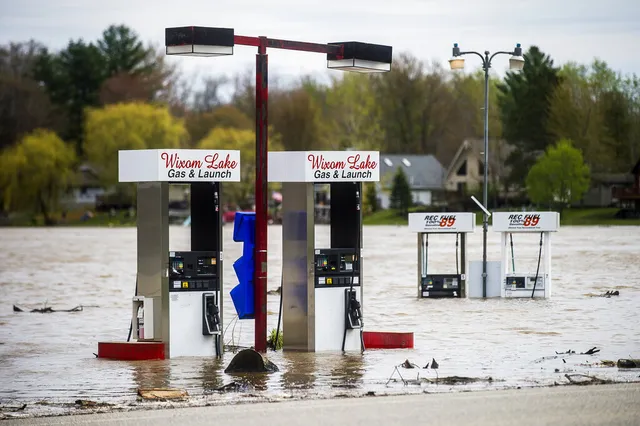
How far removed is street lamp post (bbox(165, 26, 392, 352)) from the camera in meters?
17.6

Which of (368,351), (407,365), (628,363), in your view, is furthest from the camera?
(368,351)

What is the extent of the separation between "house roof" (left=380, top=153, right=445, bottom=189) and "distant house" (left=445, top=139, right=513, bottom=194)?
4.40 ft

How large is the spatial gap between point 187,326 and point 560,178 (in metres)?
83.4

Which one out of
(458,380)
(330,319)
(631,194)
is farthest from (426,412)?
(631,194)

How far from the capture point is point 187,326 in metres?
19.2

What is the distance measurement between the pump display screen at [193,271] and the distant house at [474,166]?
93.8 meters

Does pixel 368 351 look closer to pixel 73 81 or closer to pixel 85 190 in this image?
pixel 73 81

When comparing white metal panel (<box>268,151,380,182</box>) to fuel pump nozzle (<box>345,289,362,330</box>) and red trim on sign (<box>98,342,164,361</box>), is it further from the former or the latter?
red trim on sign (<box>98,342,164,361</box>)

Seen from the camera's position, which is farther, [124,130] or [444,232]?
[124,130]

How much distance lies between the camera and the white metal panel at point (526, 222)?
31156mm

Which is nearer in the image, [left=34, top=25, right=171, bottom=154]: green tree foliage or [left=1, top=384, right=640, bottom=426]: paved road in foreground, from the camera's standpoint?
[left=1, top=384, right=640, bottom=426]: paved road in foreground

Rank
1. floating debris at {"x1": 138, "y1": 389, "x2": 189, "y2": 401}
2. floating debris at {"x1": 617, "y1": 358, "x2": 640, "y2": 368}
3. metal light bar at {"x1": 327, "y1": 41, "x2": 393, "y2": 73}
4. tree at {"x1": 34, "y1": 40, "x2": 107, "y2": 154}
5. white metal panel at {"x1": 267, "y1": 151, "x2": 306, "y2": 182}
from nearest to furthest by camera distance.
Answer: floating debris at {"x1": 138, "y1": 389, "x2": 189, "y2": 401}, floating debris at {"x1": 617, "y1": 358, "x2": 640, "y2": 368}, metal light bar at {"x1": 327, "y1": 41, "x2": 393, "y2": 73}, white metal panel at {"x1": 267, "y1": 151, "x2": 306, "y2": 182}, tree at {"x1": 34, "y1": 40, "x2": 107, "y2": 154}

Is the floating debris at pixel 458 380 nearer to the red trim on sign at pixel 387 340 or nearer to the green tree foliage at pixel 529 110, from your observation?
the red trim on sign at pixel 387 340

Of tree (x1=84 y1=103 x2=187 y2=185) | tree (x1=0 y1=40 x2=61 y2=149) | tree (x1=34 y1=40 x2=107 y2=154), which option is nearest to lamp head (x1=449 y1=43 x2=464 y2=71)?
tree (x1=84 y1=103 x2=187 y2=185)
